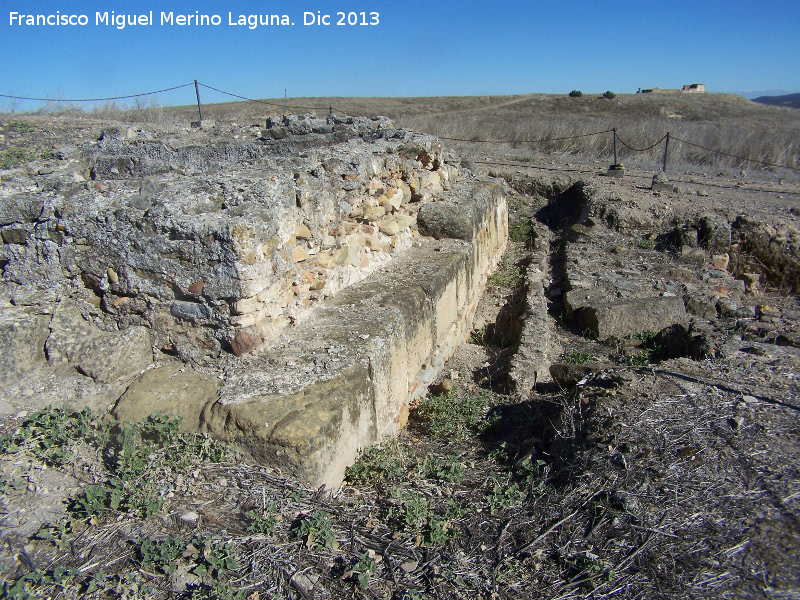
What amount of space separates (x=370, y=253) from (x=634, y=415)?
6.60 ft

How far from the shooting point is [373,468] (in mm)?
2418

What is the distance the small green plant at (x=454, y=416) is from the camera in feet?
10.0

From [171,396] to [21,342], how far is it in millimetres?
943

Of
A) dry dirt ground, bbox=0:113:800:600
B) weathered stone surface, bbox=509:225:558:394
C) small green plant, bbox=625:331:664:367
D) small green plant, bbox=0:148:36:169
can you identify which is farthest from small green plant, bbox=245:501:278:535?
small green plant, bbox=0:148:36:169

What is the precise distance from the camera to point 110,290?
2.74m

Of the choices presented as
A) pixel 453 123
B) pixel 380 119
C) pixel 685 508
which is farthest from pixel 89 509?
pixel 453 123

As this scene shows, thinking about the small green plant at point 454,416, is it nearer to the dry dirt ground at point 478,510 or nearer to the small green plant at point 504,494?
the dry dirt ground at point 478,510

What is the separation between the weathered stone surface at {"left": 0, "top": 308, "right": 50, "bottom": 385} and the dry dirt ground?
14.0 inches

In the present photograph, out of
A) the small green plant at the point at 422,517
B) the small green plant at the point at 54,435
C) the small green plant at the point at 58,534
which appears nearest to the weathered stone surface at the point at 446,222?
the small green plant at the point at 422,517

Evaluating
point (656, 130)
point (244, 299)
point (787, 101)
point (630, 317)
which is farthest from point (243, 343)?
point (787, 101)

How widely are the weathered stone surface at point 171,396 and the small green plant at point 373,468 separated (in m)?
0.70

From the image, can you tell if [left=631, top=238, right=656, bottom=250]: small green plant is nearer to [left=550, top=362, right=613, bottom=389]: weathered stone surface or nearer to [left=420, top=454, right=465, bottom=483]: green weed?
[left=550, top=362, right=613, bottom=389]: weathered stone surface

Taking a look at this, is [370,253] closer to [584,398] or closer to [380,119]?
[584,398]

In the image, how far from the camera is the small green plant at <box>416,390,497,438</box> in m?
3.06
